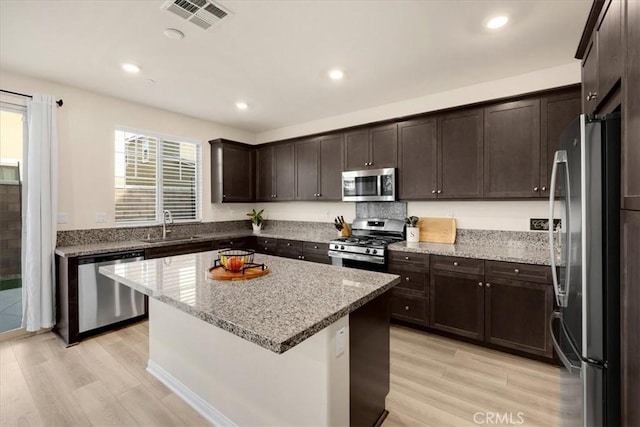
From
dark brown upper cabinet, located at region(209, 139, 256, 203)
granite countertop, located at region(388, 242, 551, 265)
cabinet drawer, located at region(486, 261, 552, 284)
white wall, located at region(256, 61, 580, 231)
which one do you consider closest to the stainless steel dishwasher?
dark brown upper cabinet, located at region(209, 139, 256, 203)

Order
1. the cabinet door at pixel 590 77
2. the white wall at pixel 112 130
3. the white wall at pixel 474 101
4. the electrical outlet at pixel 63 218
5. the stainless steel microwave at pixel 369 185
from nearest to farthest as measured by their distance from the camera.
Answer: the cabinet door at pixel 590 77, the white wall at pixel 474 101, the white wall at pixel 112 130, the electrical outlet at pixel 63 218, the stainless steel microwave at pixel 369 185

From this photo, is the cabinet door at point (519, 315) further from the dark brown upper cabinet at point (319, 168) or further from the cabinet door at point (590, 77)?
the dark brown upper cabinet at point (319, 168)

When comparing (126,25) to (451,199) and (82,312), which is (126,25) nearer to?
(82,312)

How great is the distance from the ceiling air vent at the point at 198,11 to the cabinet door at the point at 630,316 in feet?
8.21

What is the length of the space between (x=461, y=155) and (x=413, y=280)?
55.7 inches

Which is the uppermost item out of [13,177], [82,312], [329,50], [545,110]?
[329,50]

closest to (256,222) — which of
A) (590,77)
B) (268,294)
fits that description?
(268,294)

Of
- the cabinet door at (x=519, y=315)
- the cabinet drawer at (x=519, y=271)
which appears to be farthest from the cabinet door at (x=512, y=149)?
the cabinet door at (x=519, y=315)

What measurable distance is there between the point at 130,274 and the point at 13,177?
2470 millimetres

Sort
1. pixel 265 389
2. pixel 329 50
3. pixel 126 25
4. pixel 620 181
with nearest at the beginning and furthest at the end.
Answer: pixel 620 181 → pixel 265 389 → pixel 126 25 → pixel 329 50

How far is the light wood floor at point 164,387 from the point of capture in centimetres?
192

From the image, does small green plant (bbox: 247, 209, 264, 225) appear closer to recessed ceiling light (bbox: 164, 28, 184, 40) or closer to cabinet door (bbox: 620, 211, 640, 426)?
recessed ceiling light (bbox: 164, 28, 184, 40)

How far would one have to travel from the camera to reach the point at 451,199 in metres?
3.21

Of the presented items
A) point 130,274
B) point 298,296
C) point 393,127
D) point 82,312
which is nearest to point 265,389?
point 298,296
